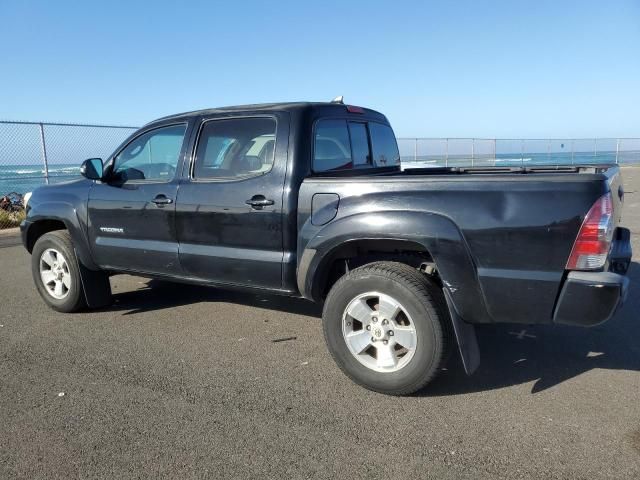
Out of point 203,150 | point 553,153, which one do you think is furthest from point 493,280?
point 553,153

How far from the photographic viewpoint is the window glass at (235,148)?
390 cm

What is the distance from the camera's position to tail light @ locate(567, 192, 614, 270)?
273 cm

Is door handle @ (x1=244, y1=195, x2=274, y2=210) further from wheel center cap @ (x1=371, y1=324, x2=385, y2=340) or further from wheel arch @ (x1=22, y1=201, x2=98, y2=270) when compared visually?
wheel arch @ (x1=22, y1=201, x2=98, y2=270)

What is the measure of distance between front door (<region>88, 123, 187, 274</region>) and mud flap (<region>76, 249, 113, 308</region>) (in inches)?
9.7

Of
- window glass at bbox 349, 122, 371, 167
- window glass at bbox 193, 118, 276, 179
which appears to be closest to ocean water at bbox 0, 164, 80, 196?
window glass at bbox 193, 118, 276, 179

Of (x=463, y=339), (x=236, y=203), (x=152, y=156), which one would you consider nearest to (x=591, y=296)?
(x=463, y=339)

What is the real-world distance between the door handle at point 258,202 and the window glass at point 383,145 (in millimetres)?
1413

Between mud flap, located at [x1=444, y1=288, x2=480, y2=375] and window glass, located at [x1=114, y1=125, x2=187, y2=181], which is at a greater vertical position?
window glass, located at [x1=114, y1=125, x2=187, y2=181]

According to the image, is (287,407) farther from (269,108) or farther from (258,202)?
(269,108)

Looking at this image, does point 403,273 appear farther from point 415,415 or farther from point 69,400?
point 69,400

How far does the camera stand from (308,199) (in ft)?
11.8

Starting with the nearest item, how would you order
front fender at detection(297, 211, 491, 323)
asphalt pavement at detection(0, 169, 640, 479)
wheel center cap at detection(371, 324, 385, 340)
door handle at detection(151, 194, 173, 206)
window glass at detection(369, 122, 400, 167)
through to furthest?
asphalt pavement at detection(0, 169, 640, 479) → front fender at detection(297, 211, 491, 323) → wheel center cap at detection(371, 324, 385, 340) → door handle at detection(151, 194, 173, 206) → window glass at detection(369, 122, 400, 167)

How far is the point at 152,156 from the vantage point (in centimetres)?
466

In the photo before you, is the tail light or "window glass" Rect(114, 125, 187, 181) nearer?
the tail light
